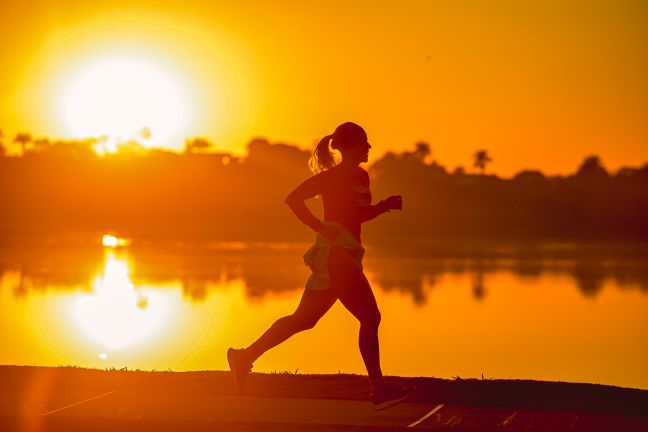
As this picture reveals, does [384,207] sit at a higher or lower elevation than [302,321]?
higher

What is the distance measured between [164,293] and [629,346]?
2290cm

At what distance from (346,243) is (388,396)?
1.16 metres

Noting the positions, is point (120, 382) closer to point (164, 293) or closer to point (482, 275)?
point (164, 293)

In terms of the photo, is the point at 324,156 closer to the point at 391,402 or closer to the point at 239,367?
the point at 239,367

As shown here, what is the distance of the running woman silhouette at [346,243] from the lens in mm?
9375

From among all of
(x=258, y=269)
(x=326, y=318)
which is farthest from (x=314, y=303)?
(x=258, y=269)

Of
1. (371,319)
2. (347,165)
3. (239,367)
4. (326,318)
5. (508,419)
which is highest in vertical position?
(347,165)

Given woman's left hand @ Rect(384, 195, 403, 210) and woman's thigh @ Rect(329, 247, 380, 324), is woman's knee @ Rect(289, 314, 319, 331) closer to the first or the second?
woman's thigh @ Rect(329, 247, 380, 324)

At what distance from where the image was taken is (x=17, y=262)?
70062mm

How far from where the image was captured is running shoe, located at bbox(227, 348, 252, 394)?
10086 millimetres

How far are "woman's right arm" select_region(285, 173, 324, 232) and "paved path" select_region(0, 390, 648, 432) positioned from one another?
4.64 feet

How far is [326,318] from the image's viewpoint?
40.7 metres

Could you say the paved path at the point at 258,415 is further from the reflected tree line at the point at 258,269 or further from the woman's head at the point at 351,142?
the reflected tree line at the point at 258,269

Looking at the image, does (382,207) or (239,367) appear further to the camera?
(239,367)
